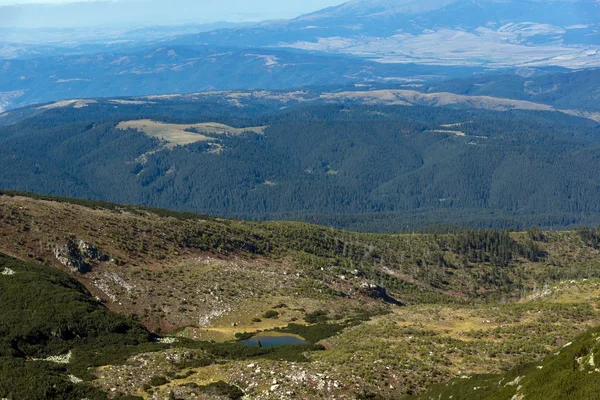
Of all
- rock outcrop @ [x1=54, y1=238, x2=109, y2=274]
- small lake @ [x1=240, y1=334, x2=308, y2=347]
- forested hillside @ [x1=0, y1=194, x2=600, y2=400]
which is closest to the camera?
forested hillside @ [x1=0, y1=194, x2=600, y2=400]

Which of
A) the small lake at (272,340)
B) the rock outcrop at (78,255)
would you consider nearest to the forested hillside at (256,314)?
the rock outcrop at (78,255)

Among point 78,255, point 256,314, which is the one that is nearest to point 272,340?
point 256,314

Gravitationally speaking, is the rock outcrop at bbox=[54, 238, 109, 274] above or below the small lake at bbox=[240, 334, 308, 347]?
above

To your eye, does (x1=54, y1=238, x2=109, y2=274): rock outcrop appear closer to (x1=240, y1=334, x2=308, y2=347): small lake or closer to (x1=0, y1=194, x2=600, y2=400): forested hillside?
(x1=0, y1=194, x2=600, y2=400): forested hillside

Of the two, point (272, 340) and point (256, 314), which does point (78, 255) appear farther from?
point (272, 340)

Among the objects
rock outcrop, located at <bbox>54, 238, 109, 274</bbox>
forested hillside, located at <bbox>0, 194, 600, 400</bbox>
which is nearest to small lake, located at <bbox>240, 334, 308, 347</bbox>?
forested hillside, located at <bbox>0, 194, 600, 400</bbox>

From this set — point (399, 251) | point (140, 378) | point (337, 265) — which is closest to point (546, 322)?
point (140, 378)

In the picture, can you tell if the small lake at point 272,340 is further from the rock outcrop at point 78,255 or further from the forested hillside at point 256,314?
the rock outcrop at point 78,255

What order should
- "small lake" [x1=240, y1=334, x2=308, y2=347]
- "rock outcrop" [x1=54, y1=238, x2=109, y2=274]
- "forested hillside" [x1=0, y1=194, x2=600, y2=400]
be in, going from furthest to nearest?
1. "rock outcrop" [x1=54, y1=238, x2=109, y2=274]
2. "small lake" [x1=240, y1=334, x2=308, y2=347]
3. "forested hillside" [x1=0, y1=194, x2=600, y2=400]
